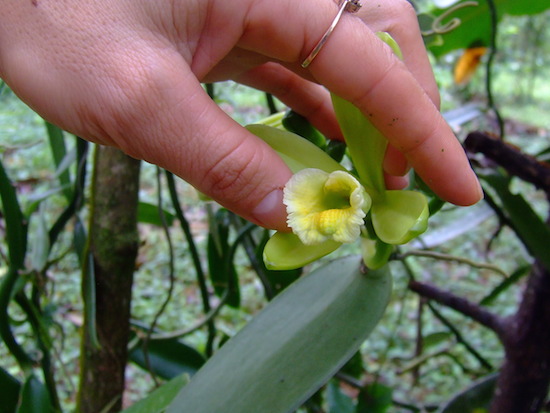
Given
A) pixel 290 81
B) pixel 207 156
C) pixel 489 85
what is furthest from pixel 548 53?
pixel 207 156

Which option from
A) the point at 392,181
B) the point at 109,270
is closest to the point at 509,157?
the point at 392,181

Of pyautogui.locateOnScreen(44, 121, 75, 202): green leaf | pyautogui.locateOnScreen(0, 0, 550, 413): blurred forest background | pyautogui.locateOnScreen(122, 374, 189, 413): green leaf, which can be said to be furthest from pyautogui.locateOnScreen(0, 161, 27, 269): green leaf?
pyautogui.locateOnScreen(122, 374, 189, 413): green leaf

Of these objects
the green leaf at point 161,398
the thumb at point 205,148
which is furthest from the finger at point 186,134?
the green leaf at point 161,398

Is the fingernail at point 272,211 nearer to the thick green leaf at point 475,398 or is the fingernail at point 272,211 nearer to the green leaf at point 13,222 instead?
the green leaf at point 13,222

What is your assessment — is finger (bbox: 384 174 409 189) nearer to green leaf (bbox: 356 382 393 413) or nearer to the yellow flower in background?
the yellow flower in background

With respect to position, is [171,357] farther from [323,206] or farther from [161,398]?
[323,206]

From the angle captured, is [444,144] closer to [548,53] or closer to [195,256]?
[195,256]

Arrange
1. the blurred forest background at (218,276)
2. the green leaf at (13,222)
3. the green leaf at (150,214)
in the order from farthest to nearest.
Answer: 1. the green leaf at (150,214)
2. the blurred forest background at (218,276)
3. the green leaf at (13,222)
